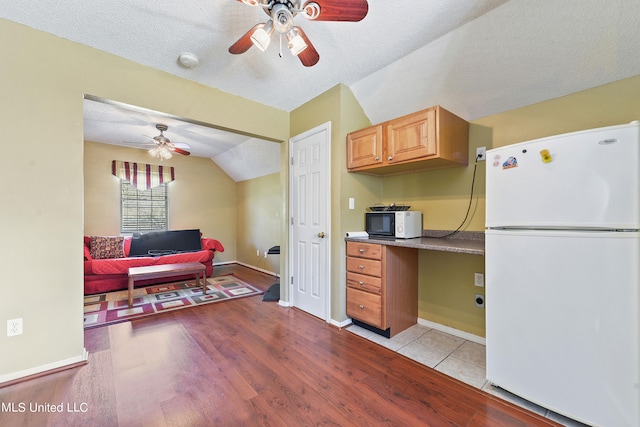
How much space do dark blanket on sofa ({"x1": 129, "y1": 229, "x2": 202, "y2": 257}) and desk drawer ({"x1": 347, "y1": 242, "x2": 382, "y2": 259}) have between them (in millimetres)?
3919

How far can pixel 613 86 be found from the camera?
177 cm

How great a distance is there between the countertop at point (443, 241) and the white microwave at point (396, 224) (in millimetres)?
99

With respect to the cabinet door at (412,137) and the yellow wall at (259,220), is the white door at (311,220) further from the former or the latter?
the yellow wall at (259,220)

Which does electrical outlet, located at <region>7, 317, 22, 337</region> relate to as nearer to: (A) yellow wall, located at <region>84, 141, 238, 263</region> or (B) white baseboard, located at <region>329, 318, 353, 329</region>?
(B) white baseboard, located at <region>329, 318, 353, 329</region>

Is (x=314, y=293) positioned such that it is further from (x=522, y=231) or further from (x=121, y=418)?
(x=522, y=231)

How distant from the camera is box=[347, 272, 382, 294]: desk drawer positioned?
2391 millimetres

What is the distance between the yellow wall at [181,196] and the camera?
4.84m

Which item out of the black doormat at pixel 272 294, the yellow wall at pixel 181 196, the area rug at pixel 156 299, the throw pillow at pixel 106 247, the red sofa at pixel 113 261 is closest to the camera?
the area rug at pixel 156 299

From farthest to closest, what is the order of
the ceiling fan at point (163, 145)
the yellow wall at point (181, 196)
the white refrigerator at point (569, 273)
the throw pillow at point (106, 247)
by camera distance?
the yellow wall at point (181, 196)
the throw pillow at point (106, 247)
the ceiling fan at point (163, 145)
the white refrigerator at point (569, 273)

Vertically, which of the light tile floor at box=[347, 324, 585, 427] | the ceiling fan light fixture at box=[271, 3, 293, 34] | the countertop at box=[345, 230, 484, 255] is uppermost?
the ceiling fan light fixture at box=[271, 3, 293, 34]

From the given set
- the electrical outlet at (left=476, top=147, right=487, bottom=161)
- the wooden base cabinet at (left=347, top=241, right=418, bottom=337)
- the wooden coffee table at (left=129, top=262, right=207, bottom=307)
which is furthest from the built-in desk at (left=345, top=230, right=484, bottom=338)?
the wooden coffee table at (left=129, top=262, right=207, bottom=307)

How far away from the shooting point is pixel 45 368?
186 cm

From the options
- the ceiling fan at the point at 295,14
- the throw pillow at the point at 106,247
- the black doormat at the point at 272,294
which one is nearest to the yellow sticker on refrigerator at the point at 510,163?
the ceiling fan at the point at 295,14

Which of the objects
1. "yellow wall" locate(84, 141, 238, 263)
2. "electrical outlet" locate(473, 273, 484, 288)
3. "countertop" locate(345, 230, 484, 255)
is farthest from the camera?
"yellow wall" locate(84, 141, 238, 263)
